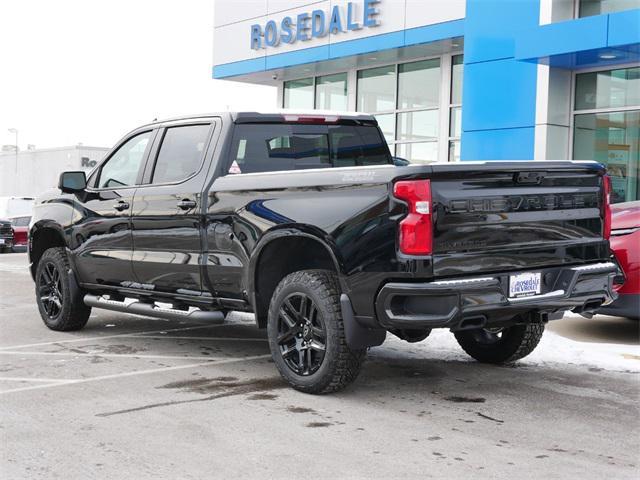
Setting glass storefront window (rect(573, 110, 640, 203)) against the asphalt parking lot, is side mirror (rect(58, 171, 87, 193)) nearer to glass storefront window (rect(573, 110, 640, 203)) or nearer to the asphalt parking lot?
the asphalt parking lot

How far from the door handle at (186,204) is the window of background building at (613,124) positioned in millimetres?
9746

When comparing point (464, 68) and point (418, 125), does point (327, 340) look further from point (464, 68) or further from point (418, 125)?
point (418, 125)

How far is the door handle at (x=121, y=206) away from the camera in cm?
757

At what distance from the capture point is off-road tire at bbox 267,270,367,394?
5.64 metres

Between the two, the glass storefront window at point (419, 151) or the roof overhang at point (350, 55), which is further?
the glass storefront window at point (419, 151)

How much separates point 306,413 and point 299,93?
19396mm

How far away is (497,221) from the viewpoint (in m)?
5.46

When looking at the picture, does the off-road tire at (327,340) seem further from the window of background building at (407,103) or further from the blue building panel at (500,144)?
the window of background building at (407,103)

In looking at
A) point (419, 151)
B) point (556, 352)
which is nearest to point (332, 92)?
point (419, 151)

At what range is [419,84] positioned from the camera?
2053 cm

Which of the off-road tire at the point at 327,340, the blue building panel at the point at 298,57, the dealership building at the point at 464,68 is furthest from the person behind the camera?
the blue building panel at the point at 298,57

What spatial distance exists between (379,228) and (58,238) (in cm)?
456

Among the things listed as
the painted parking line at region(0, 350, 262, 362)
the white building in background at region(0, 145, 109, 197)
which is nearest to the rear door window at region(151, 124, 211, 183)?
the painted parking line at region(0, 350, 262, 362)

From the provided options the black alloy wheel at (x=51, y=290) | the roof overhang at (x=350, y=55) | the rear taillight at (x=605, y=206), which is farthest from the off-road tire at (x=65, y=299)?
the roof overhang at (x=350, y=55)
